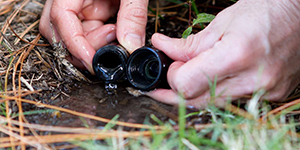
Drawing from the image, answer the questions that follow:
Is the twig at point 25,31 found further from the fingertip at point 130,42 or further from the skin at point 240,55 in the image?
the skin at point 240,55

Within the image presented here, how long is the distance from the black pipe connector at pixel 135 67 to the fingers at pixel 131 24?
0.31 feet

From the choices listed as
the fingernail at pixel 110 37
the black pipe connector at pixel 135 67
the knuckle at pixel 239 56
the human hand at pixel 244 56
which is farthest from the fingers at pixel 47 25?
the knuckle at pixel 239 56

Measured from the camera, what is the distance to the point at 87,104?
1.80 metres

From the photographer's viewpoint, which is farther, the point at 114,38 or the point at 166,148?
the point at 114,38

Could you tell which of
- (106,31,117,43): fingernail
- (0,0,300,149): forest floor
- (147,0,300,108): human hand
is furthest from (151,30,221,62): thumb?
(106,31,117,43): fingernail

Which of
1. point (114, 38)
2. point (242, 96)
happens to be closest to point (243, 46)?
point (242, 96)

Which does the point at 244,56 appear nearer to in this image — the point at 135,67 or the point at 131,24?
the point at 135,67

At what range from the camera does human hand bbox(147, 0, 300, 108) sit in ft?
4.90

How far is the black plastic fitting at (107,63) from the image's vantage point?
1.85 m

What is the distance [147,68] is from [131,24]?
31cm

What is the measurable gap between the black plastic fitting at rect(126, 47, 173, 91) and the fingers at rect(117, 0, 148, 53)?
0.14m

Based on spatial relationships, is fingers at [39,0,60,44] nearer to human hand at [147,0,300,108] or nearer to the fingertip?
the fingertip

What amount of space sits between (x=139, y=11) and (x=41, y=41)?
2.66 ft

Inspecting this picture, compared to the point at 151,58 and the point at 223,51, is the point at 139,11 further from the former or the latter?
the point at 223,51
